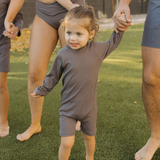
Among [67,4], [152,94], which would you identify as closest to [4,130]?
[67,4]

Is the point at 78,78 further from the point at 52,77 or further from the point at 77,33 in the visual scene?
the point at 77,33

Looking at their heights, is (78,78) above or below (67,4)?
below

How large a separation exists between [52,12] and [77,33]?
78 cm

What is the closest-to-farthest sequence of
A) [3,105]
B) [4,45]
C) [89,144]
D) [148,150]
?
[89,144]
[148,150]
[4,45]
[3,105]

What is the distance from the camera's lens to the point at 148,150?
2074 mm

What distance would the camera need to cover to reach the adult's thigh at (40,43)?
7.37ft

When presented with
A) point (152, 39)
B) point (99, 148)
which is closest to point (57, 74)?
point (152, 39)

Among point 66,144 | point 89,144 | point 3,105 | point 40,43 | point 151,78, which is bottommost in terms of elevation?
point 3,105

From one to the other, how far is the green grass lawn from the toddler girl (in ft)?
0.86

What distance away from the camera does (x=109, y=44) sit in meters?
1.61

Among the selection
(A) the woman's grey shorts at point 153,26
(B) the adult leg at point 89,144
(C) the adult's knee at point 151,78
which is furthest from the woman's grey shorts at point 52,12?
(B) the adult leg at point 89,144

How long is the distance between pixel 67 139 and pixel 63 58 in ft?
1.92

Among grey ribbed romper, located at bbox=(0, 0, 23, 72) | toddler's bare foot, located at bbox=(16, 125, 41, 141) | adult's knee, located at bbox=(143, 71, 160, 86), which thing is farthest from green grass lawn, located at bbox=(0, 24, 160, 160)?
grey ribbed romper, located at bbox=(0, 0, 23, 72)

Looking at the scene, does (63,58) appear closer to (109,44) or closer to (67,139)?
(109,44)
